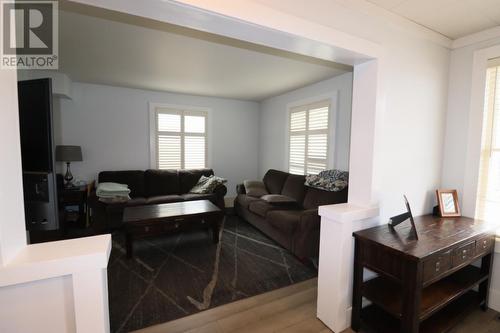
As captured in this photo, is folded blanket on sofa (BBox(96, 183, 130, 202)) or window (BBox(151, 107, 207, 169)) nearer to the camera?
folded blanket on sofa (BBox(96, 183, 130, 202))

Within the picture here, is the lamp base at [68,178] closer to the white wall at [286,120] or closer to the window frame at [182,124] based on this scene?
the window frame at [182,124]

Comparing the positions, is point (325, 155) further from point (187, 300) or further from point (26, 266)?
point (26, 266)

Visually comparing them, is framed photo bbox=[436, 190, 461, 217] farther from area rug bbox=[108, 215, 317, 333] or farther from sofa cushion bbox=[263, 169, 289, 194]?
sofa cushion bbox=[263, 169, 289, 194]

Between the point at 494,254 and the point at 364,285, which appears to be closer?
the point at 364,285

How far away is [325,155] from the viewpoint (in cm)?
379

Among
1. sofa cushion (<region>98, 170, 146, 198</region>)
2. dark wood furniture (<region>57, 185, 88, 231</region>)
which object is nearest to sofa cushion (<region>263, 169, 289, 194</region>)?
sofa cushion (<region>98, 170, 146, 198</region>)

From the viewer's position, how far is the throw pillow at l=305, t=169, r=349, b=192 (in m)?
3.12

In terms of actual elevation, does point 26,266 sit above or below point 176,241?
above

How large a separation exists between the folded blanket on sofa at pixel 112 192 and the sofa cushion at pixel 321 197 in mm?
2929

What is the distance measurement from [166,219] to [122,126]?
8.22ft

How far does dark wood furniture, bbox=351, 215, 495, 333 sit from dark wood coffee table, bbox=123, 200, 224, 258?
2.03 m

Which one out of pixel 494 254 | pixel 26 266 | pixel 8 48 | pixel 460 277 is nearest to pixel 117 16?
pixel 8 48

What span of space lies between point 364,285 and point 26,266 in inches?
80.3

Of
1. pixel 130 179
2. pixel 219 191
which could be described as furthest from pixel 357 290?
→ pixel 130 179
